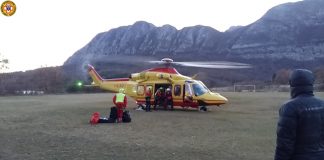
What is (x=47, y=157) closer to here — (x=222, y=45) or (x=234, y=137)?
(x=234, y=137)

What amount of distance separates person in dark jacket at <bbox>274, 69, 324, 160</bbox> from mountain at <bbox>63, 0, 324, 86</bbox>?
305 feet

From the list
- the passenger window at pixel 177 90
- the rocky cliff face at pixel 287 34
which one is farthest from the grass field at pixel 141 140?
the rocky cliff face at pixel 287 34

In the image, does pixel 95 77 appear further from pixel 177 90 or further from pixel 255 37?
pixel 255 37

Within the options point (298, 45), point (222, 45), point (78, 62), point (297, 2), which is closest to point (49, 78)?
point (78, 62)

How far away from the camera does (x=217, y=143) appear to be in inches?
439

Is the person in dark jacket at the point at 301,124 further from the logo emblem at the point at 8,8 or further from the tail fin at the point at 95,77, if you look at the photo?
the tail fin at the point at 95,77

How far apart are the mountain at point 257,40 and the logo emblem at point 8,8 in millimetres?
82611

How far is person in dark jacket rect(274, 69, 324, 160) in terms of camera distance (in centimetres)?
408

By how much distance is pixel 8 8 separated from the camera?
13664 millimetres

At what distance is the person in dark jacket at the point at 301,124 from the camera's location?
4.08 metres

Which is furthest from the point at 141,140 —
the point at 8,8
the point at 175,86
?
the point at 175,86

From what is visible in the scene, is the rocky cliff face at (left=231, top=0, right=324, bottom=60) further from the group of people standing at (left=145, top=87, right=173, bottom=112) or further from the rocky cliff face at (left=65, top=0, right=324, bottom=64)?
the group of people standing at (left=145, top=87, right=173, bottom=112)

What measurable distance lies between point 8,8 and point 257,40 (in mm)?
118726

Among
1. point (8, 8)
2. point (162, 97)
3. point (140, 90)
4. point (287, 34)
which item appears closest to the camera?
point (8, 8)
